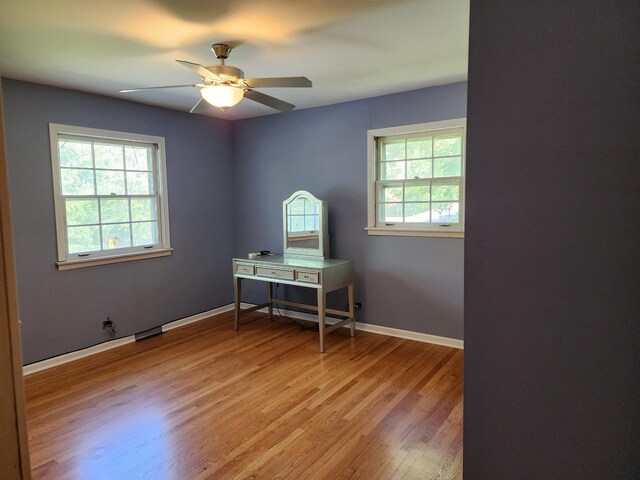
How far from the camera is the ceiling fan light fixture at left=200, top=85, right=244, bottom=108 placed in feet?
8.07

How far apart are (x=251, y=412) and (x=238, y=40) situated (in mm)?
2414

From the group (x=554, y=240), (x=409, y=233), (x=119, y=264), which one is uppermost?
(x=554, y=240)

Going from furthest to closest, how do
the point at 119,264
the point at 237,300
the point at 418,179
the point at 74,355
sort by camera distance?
the point at 237,300, the point at 119,264, the point at 418,179, the point at 74,355

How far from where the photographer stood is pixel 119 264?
4000 millimetres

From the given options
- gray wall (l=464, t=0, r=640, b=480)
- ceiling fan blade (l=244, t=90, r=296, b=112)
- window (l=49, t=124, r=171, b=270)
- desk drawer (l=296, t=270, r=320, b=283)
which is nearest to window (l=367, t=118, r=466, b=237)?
desk drawer (l=296, t=270, r=320, b=283)

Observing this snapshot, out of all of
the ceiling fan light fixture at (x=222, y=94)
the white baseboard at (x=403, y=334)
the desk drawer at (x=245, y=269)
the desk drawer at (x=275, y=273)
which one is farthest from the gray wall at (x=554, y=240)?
the desk drawer at (x=245, y=269)

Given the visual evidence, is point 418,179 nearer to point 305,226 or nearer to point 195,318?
point 305,226

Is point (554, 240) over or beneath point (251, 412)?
over

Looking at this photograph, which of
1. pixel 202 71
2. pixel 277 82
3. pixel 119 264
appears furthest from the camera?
pixel 119 264

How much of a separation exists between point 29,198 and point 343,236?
2.88 meters

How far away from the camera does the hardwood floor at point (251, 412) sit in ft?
7.04

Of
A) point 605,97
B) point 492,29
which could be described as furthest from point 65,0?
point 605,97

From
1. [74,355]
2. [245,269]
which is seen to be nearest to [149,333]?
[74,355]

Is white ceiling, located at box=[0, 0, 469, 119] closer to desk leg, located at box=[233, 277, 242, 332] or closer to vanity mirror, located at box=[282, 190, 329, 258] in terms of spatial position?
vanity mirror, located at box=[282, 190, 329, 258]
